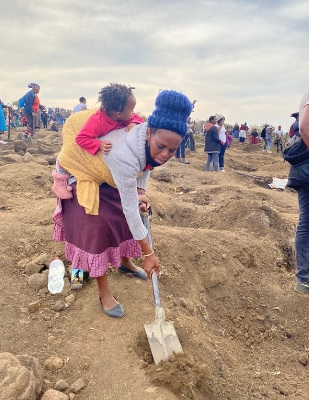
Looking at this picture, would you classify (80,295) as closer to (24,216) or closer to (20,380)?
(20,380)

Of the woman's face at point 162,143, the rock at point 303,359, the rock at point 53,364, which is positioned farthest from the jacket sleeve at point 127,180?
the rock at point 303,359

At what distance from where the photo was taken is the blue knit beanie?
223 centimetres

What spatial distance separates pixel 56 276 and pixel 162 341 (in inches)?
45.6

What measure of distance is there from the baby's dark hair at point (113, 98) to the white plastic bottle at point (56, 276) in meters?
1.40

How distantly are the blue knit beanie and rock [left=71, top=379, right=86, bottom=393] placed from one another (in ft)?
4.83

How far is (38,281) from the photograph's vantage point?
126 inches

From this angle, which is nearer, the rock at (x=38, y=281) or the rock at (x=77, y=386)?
the rock at (x=77, y=386)

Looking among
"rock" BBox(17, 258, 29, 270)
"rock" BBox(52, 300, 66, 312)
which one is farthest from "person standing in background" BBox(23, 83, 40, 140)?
"rock" BBox(52, 300, 66, 312)

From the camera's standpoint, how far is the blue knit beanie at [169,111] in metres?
2.23

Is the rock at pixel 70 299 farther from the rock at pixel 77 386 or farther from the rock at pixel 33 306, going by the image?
the rock at pixel 77 386

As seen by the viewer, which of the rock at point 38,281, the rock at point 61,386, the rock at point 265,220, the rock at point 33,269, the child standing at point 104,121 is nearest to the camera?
the rock at point 61,386

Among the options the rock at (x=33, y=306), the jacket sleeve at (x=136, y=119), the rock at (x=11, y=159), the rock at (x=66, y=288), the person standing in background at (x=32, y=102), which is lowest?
the rock at (x=33, y=306)

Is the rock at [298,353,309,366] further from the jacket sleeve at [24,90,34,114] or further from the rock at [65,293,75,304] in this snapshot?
the jacket sleeve at [24,90,34,114]

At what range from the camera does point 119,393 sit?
2154 millimetres
